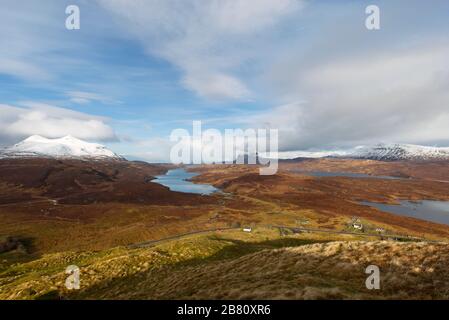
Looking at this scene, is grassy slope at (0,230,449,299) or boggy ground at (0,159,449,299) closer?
grassy slope at (0,230,449,299)

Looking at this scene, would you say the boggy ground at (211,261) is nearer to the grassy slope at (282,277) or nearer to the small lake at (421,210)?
the grassy slope at (282,277)

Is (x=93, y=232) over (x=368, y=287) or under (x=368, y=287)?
under

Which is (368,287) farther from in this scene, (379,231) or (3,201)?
(3,201)

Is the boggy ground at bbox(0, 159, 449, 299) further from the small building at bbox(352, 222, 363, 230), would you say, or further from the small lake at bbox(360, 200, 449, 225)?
the small lake at bbox(360, 200, 449, 225)

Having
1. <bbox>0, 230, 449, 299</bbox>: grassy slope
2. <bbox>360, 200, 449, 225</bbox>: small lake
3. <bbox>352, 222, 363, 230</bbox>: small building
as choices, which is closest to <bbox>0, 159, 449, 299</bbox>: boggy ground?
<bbox>0, 230, 449, 299</bbox>: grassy slope

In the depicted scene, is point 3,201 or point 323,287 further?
point 3,201

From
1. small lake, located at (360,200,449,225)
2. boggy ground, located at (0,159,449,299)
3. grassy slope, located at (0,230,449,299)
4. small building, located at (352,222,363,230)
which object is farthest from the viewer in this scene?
small lake, located at (360,200,449,225)

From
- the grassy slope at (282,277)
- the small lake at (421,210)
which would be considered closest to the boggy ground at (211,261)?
the grassy slope at (282,277)

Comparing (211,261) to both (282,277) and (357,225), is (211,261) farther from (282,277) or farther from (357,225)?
(357,225)

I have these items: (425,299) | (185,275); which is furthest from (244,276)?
(425,299)
